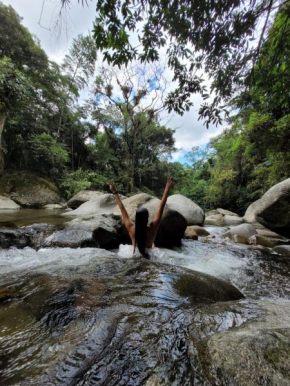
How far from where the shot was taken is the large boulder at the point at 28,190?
34.5 feet

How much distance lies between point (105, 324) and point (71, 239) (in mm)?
2699

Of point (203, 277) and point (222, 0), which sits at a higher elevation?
point (222, 0)

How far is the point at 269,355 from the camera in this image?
865mm

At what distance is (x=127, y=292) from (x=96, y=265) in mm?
878

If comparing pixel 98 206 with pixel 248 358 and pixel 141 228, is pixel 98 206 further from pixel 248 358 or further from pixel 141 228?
pixel 248 358

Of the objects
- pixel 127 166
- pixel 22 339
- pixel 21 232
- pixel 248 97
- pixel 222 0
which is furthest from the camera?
pixel 127 166

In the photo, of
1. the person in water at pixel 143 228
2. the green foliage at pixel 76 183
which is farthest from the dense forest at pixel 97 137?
the person in water at pixel 143 228

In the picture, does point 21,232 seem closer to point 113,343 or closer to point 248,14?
point 113,343

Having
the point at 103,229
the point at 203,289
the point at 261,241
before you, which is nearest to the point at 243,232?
the point at 261,241

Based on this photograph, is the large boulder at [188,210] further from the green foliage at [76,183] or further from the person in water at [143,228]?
the green foliage at [76,183]

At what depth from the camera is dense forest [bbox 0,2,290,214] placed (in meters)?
8.47

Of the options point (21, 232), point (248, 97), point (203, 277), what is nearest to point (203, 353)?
point (203, 277)

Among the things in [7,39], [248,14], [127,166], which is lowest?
[248,14]

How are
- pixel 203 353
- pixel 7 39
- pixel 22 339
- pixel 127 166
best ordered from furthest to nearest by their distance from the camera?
1. pixel 127 166
2. pixel 7 39
3. pixel 22 339
4. pixel 203 353
